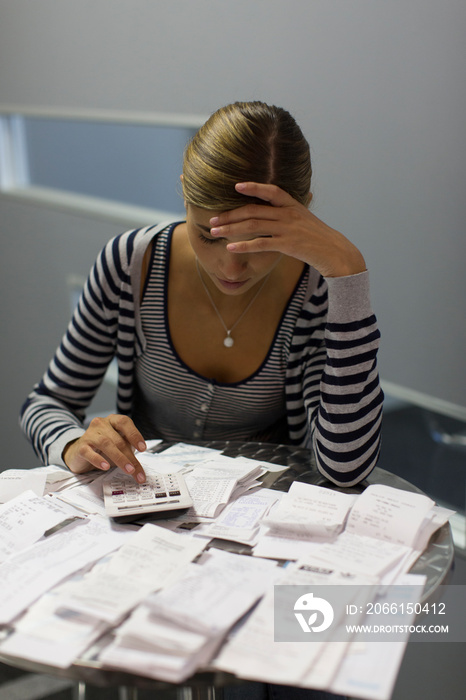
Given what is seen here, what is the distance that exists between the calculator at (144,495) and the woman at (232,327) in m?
0.04

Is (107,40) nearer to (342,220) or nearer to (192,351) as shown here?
(342,220)

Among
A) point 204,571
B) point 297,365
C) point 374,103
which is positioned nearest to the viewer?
point 204,571

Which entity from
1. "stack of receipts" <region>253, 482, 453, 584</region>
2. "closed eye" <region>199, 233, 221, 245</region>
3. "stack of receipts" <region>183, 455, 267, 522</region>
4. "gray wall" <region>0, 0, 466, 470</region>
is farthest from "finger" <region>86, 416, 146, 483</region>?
"gray wall" <region>0, 0, 466, 470</region>

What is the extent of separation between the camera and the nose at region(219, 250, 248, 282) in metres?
1.24

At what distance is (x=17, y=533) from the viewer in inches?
39.3

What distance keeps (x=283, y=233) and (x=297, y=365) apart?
0.39 meters

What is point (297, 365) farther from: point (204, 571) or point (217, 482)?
point (204, 571)

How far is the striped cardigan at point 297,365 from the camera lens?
1273 mm

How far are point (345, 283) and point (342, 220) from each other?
1.93 feet

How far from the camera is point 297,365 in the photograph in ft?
5.00

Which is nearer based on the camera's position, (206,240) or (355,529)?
(355,529)

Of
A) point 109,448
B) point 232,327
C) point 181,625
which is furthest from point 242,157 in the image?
point 181,625

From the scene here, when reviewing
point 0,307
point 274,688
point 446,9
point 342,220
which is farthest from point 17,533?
point 0,307

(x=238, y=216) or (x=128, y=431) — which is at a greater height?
(x=238, y=216)
